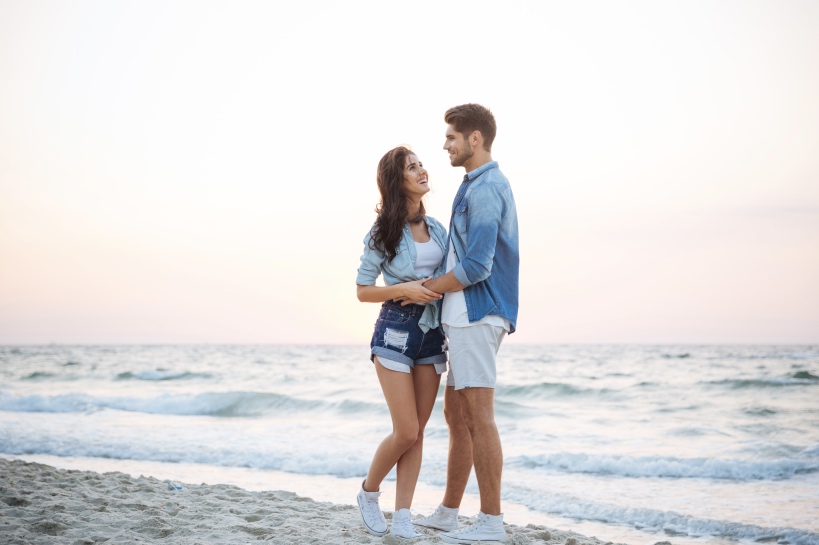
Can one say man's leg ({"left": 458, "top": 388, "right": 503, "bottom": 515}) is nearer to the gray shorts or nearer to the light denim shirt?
the gray shorts

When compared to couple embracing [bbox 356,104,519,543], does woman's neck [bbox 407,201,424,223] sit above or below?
above

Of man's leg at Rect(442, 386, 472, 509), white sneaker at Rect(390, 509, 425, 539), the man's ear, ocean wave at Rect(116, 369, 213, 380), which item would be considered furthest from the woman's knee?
ocean wave at Rect(116, 369, 213, 380)

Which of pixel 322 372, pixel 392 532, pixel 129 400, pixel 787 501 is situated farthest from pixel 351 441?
pixel 322 372

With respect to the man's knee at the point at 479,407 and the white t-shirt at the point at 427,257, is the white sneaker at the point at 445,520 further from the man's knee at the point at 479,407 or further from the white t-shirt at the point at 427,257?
the white t-shirt at the point at 427,257

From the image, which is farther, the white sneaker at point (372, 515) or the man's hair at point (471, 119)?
the white sneaker at point (372, 515)

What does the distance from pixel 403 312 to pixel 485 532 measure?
3.95 ft

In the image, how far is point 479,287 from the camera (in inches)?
137

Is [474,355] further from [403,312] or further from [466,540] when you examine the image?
[466,540]

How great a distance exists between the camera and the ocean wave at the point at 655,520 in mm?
5211

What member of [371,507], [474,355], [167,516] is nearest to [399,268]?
[474,355]

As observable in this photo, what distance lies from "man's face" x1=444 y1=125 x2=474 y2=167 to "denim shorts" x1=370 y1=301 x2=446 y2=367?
784 millimetres

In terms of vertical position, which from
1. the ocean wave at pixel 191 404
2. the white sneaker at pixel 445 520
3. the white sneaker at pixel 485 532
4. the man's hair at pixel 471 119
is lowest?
the ocean wave at pixel 191 404

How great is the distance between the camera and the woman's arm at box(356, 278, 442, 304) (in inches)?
138

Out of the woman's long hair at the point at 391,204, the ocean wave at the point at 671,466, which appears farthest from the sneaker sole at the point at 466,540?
the ocean wave at the point at 671,466
